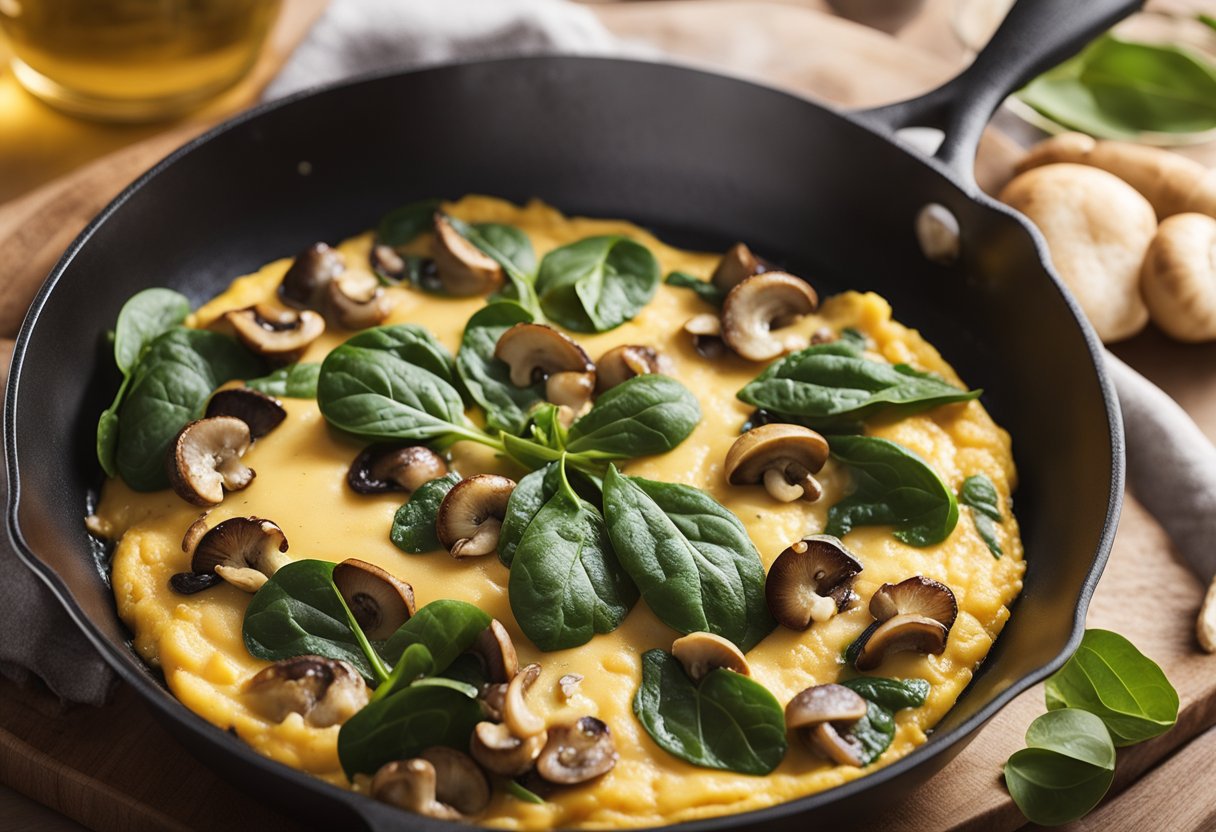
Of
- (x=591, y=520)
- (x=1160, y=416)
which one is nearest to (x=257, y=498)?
(x=591, y=520)

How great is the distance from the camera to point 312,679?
2.79 meters

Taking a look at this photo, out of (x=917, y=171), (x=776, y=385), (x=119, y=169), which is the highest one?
(x=917, y=171)

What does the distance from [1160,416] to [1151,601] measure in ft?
2.15

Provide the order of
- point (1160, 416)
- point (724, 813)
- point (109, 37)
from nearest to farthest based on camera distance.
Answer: point (724, 813)
point (1160, 416)
point (109, 37)

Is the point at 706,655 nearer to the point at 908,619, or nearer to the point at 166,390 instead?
the point at 908,619

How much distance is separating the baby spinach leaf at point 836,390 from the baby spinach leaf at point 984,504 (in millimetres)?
241

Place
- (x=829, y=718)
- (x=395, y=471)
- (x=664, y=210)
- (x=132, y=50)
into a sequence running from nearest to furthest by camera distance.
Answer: (x=829, y=718) < (x=395, y=471) < (x=132, y=50) < (x=664, y=210)

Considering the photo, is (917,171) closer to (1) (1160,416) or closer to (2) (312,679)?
(1) (1160,416)

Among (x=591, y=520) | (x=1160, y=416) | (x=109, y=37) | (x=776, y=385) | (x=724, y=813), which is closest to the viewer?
(x=724, y=813)

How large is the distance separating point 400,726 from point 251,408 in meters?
1.12

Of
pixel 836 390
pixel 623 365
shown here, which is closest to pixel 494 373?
pixel 623 365

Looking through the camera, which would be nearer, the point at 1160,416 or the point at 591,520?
the point at 591,520

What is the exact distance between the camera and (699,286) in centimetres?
397

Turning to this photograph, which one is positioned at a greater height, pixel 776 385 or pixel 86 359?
pixel 776 385
